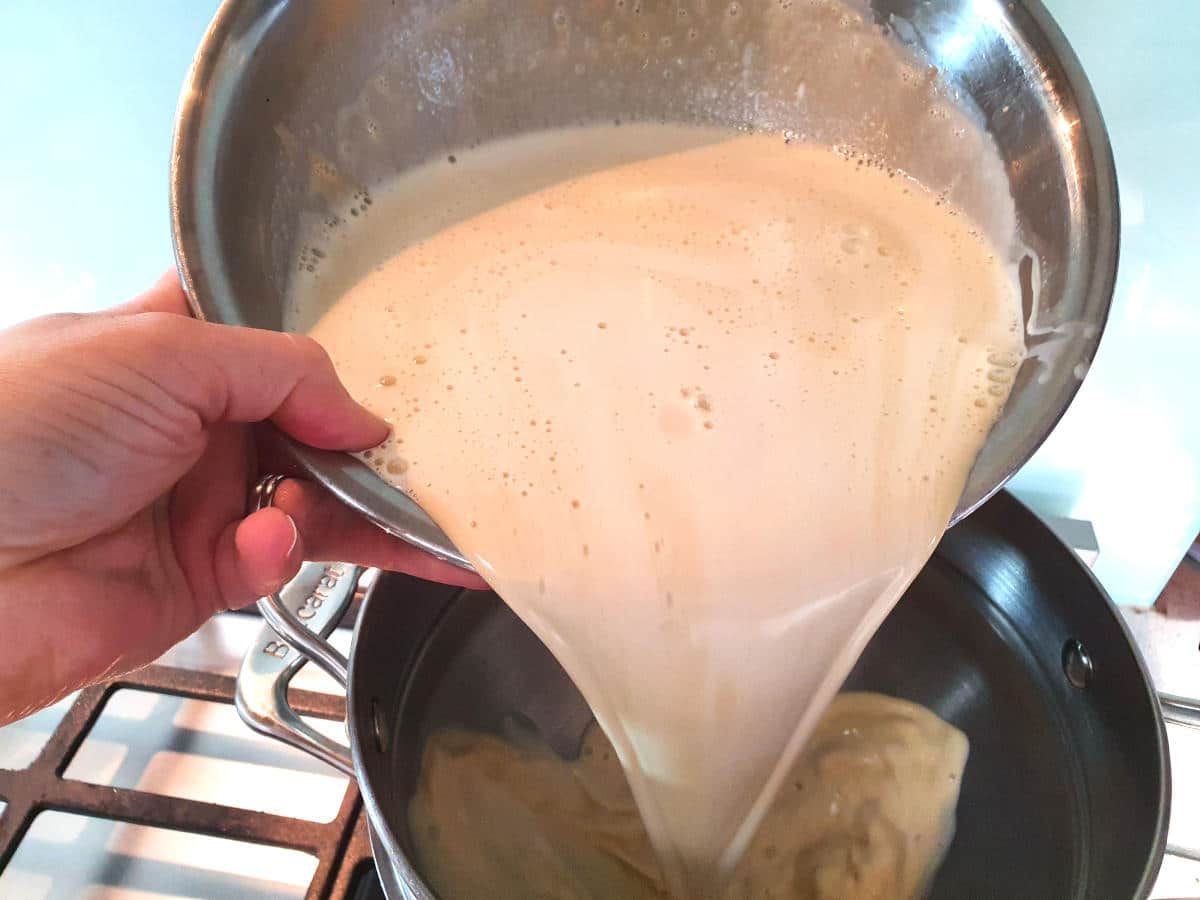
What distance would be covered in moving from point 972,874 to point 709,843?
233 millimetres

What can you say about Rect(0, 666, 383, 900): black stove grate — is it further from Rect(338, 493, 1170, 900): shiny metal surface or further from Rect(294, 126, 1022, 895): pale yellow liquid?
Rect(294, 126, 1022, 895): pale yellow liquid

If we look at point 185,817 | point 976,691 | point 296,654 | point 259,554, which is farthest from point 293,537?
point 976,691

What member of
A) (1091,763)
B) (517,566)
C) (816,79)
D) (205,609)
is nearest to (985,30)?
(816,79)

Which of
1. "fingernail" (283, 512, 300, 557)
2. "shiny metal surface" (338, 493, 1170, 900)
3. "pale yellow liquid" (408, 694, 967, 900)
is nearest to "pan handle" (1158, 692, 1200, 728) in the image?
"shiny metal surface" (338, 493, 1170, 900)

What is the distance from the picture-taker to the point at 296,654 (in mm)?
748

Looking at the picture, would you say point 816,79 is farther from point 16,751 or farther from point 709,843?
point 16,751

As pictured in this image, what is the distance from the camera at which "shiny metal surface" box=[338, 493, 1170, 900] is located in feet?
2.12

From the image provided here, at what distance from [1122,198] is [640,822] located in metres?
0.60

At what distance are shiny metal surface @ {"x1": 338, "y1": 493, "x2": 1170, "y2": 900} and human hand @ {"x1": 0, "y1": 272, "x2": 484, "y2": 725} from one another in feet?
0.32

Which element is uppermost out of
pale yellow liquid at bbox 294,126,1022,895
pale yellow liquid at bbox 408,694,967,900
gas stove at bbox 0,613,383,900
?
pale yellow liquid at bbox 294,126,1022,895

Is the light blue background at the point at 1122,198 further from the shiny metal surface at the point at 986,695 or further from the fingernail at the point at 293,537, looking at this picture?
the fingernail at the point at 293,537

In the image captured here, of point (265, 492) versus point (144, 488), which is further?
point (265, 492)

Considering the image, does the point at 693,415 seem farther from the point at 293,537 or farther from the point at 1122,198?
the point at 1122,198

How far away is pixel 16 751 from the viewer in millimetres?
823
